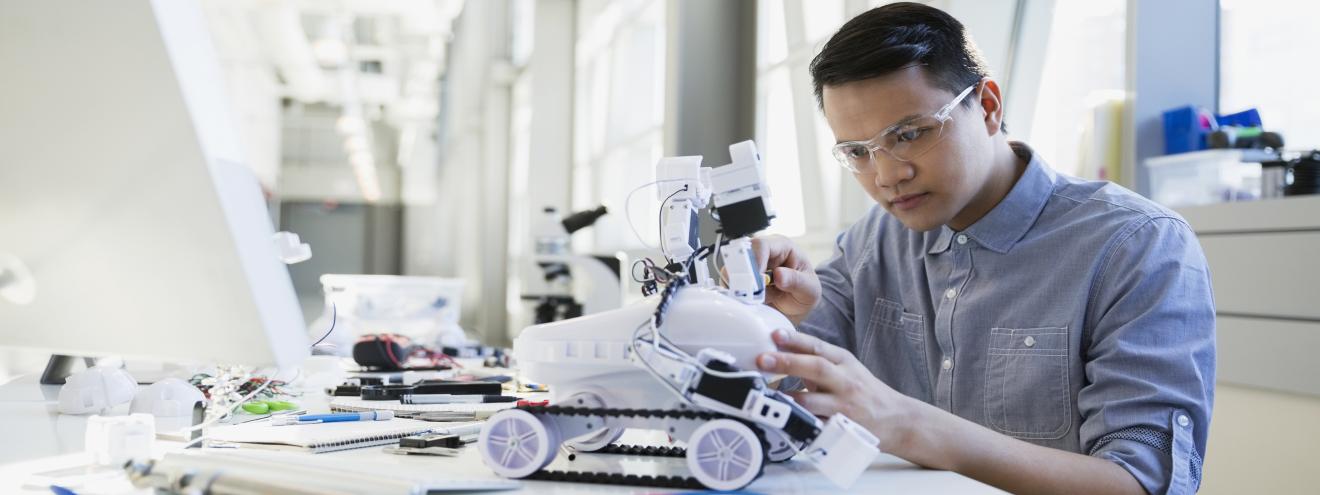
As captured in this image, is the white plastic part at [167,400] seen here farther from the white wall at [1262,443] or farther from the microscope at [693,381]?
the white wall at [1262,443]

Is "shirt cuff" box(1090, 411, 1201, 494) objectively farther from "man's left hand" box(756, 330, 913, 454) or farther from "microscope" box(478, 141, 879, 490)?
"microscope" box(478, 141, 879, 490)

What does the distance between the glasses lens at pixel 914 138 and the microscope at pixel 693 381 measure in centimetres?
46

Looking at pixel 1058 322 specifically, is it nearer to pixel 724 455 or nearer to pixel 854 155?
pixel 854 155

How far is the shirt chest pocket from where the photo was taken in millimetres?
1224

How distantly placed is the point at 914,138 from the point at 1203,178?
905 millimetres

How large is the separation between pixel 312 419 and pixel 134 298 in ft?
1.51

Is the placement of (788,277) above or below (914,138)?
below

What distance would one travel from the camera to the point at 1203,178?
6.09ft

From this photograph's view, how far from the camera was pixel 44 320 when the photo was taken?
81 centimetres

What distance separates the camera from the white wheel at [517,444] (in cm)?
81

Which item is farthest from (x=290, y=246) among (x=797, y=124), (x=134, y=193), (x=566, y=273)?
(x=566, y=273)


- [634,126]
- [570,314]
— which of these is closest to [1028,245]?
[570,314]

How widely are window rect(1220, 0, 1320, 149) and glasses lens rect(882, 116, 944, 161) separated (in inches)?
41.0

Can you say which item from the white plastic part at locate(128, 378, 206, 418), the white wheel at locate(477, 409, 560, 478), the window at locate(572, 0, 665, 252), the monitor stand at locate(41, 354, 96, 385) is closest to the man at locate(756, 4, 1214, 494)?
the white wheel at locate(477, 409, 560, 478)
